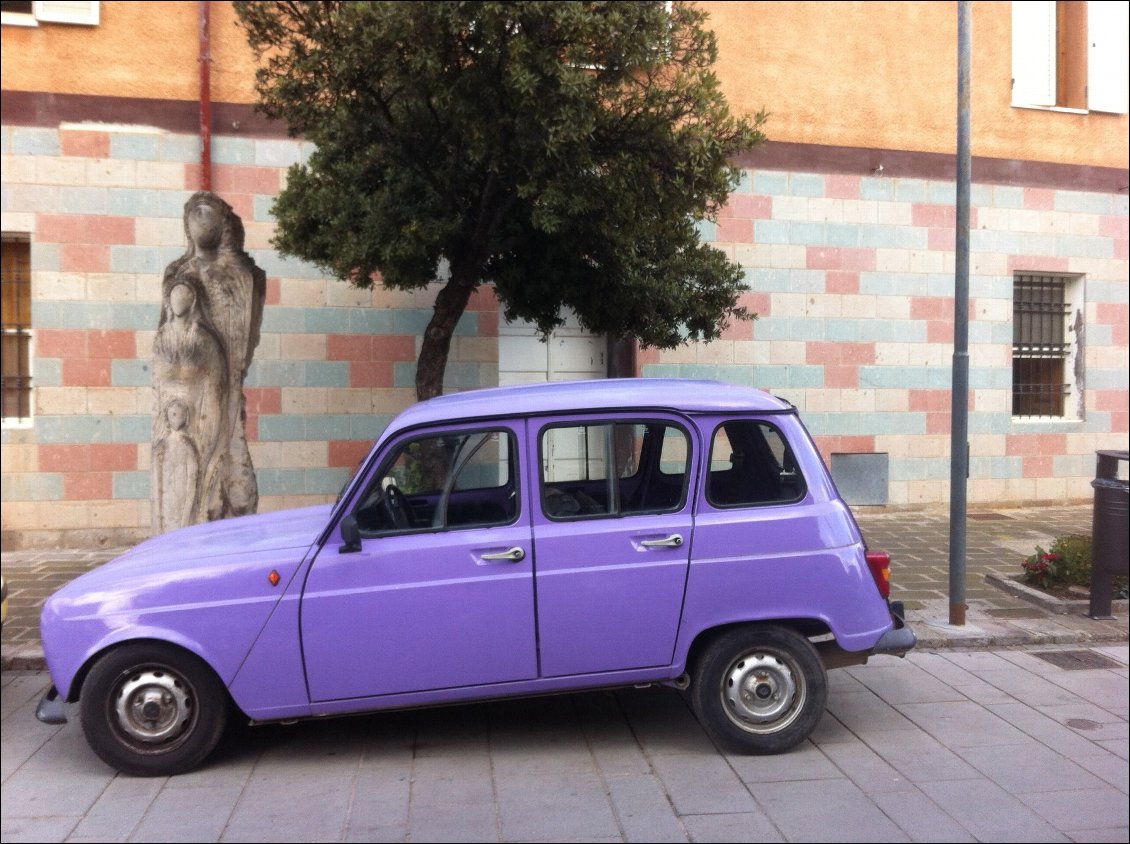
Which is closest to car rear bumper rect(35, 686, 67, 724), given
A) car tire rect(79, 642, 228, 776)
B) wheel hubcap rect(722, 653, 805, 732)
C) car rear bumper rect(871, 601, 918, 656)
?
car tire rect(79, 642, 228, 776)

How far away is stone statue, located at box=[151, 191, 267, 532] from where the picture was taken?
6680 millimetres

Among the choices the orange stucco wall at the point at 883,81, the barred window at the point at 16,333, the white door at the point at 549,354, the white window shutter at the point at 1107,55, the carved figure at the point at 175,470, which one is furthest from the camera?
the white window shutter at the point at 1107,55

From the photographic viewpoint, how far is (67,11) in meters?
10.4

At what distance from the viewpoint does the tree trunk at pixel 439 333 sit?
323 inches

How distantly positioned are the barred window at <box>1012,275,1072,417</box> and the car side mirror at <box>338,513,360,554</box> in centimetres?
1110

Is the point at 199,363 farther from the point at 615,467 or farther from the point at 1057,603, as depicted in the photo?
the point at 1057,603

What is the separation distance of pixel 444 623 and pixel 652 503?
114 cm

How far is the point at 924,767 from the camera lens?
4672 millimetres

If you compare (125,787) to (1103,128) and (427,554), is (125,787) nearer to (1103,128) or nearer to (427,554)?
(427,554)

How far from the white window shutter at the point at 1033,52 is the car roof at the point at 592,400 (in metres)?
10.3

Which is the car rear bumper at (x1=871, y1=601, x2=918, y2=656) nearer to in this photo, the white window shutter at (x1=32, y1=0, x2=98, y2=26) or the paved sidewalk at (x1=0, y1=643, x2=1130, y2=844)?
the paved sidewalk at (x1=0, y1=643, x2=1130, y2=844)

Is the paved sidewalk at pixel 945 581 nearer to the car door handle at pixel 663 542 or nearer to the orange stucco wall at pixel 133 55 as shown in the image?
the car door handle at pixel 663 542

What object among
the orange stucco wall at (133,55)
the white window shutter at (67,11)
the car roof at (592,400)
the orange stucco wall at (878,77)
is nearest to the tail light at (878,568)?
the car roof at (592,400)

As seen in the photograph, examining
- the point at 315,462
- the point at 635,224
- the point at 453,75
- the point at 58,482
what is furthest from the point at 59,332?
the point at 635,224
